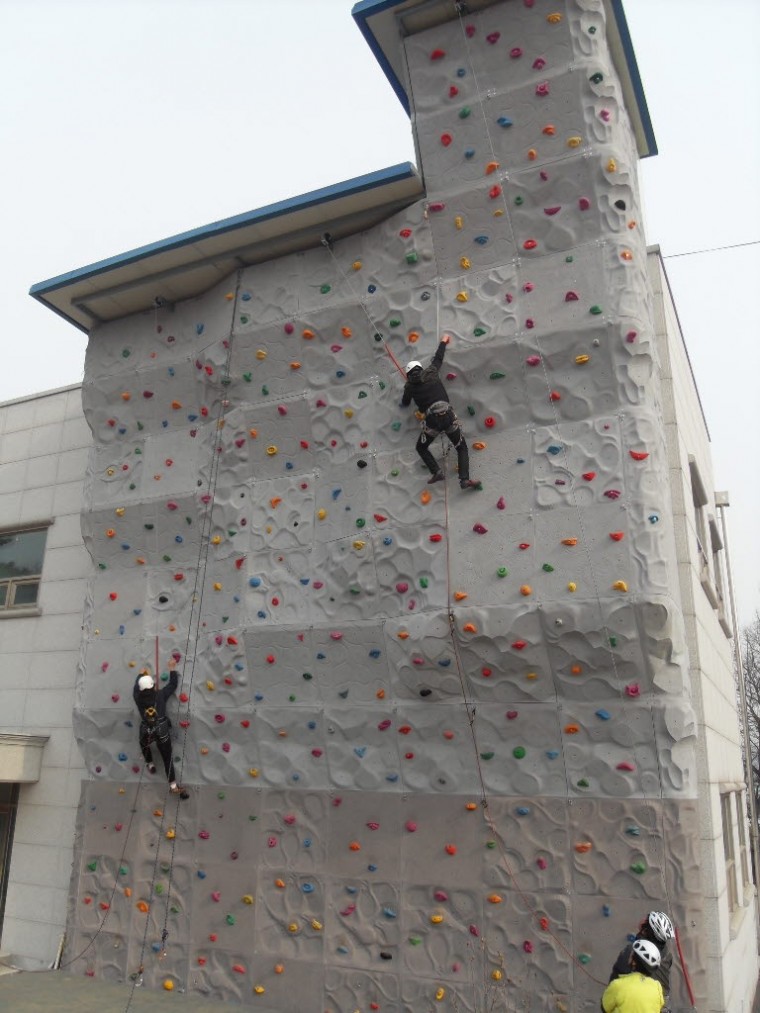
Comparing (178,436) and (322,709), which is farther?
(178,436)

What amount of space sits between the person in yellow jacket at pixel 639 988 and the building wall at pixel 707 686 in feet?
7.34

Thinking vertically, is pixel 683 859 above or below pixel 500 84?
below

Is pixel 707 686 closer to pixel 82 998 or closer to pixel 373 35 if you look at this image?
pixel 82 998

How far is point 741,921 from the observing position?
358 inches

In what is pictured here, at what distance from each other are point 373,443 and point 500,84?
368 centimetres

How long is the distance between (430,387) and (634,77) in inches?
162

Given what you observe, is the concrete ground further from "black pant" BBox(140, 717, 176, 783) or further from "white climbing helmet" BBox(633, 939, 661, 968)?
"white climbing helmet" BBox(633, 939, 661, 968)

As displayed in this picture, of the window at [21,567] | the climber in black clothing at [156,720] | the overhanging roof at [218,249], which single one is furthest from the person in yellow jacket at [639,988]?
the window at [21,567]

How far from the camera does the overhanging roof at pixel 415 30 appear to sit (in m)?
8.23

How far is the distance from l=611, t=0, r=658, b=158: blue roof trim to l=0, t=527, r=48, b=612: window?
9.09m

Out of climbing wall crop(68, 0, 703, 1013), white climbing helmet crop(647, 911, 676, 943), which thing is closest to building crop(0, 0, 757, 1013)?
climbing wall crop(68, 0, 703, 1013)

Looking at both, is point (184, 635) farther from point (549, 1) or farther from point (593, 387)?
point (549, 1)

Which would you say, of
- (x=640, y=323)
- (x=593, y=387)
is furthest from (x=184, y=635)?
(x=640, y=323)

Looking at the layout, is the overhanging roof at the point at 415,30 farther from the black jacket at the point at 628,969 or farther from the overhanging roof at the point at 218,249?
the black jacket at the point at 628,969
